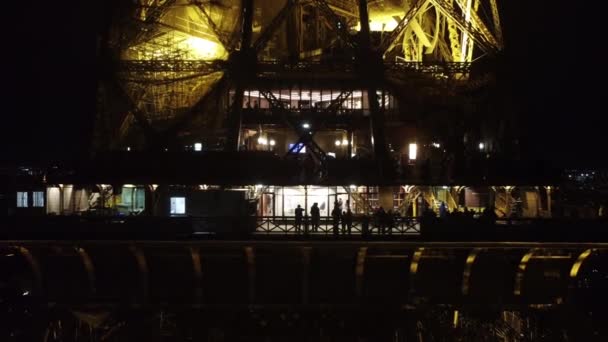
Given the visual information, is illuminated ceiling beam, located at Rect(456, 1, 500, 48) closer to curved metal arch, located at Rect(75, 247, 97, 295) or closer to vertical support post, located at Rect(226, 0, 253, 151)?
vertical support post, located at Rect(226, 0, 253, 151)

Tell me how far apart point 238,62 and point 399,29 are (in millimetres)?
12437


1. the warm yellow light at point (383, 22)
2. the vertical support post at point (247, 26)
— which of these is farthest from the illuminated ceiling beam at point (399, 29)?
the vertical support post at point (247, 26)

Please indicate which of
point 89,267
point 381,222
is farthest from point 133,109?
point 381,222

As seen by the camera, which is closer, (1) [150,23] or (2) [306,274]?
(2) [306,274]

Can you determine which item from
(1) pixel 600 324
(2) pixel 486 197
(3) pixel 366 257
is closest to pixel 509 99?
(2) pixel 486 197

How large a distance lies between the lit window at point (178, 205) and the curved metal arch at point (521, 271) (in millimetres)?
19472

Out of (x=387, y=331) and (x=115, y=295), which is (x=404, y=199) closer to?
(x=387, y=331)

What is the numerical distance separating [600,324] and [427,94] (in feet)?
66.3

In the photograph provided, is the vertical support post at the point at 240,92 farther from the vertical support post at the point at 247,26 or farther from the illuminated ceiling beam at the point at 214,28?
the illuminated ceiling beam at the point at 214,28

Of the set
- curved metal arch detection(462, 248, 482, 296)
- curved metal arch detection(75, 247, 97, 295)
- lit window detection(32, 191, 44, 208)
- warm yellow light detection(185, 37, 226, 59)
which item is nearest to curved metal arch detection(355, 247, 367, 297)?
curved metal arch detection(462, 248, 482, 296)

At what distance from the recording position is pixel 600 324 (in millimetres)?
28641

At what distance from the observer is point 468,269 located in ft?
79.8

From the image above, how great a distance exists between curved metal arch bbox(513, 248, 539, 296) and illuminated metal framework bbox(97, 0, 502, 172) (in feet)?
47.2

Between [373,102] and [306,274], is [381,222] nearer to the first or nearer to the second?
[306,274]
